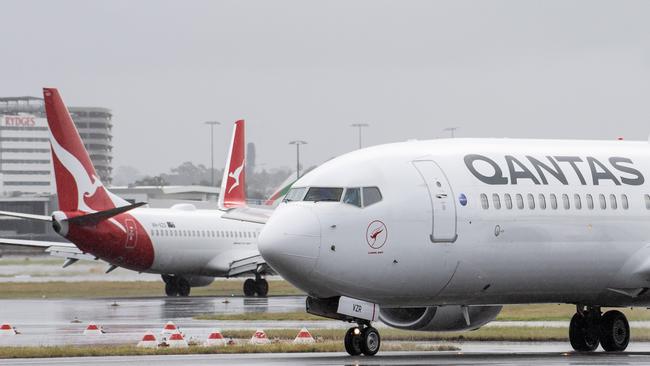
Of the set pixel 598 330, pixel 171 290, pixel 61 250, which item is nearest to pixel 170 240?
pixel 171 290

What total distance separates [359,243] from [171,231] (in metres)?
38.1

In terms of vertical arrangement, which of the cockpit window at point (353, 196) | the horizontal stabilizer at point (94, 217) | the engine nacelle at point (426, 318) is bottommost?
the engine nacelle at point (426, 318)

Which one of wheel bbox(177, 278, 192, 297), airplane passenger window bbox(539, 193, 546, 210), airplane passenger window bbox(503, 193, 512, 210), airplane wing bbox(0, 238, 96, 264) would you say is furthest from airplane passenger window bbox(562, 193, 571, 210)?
airplane wing bbox(0, 238, 96, 264)

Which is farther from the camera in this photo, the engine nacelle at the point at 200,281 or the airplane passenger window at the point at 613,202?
the engine nacelle at the point at 200,281

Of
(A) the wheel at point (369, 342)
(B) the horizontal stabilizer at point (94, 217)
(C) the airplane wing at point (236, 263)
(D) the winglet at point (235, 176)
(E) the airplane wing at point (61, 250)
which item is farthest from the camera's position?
(D) the winglet at point (235, 176)

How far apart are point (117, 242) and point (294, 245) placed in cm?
3537

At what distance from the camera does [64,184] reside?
5569 cm

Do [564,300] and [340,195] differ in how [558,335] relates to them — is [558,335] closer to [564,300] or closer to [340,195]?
[564,300]

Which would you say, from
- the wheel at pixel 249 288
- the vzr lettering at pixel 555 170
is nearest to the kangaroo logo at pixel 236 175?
the wheel at pixel 249 288

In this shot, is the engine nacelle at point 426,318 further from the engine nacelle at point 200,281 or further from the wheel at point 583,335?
the engine nacelle at point 200,281

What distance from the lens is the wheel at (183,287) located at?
63.4m

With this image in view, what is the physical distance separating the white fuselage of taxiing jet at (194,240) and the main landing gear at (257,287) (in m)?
1.87

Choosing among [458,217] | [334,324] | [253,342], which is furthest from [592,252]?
[334,324]

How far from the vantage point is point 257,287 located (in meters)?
62.6
